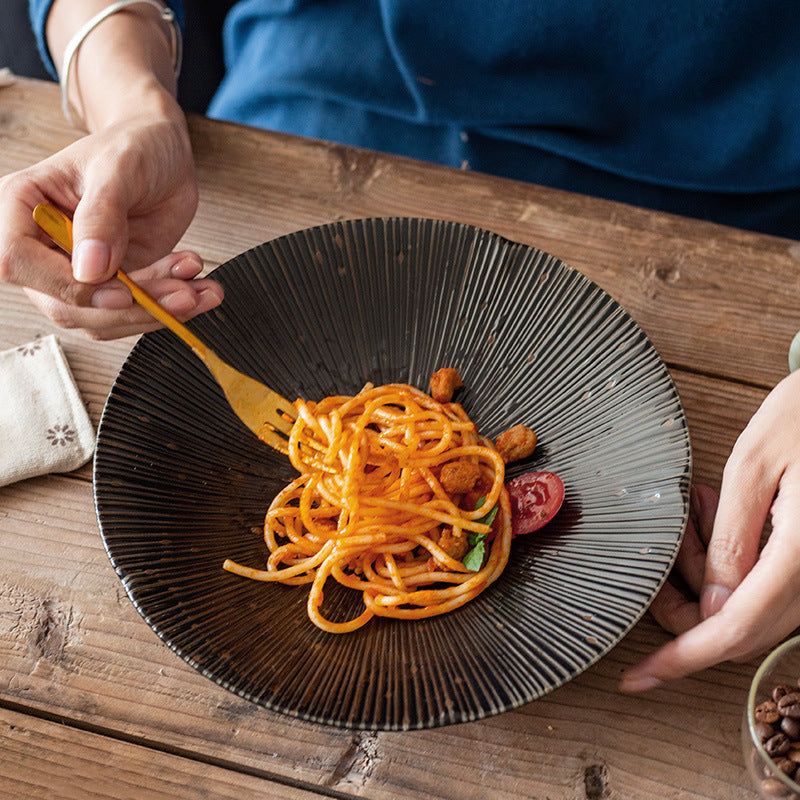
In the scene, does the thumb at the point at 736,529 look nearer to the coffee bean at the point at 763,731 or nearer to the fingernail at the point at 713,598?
the fingernail at the point at 713,598

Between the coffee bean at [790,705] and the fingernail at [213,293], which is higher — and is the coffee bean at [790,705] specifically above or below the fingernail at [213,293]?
below

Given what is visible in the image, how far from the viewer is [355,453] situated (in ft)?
4.55

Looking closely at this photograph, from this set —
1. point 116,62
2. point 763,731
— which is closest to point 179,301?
point 116,62

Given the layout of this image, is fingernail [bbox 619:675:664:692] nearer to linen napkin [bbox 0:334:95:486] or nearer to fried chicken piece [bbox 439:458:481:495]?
fried chicken piece [bbox 439:458:481:495]

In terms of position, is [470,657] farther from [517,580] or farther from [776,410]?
[776,410]

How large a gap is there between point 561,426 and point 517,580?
292 mm

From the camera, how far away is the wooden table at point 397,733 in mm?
1120

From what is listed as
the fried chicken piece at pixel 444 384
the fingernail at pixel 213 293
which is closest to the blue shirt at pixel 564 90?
the fried chicken piece at pixel 444 384

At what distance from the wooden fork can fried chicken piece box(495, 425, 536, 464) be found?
0.39 m

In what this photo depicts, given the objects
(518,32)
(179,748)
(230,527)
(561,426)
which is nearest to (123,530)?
(230,527)

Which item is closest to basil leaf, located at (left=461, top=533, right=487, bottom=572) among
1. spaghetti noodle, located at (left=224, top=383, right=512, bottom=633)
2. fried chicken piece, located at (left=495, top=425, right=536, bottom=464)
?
spaghetti noodle, located at (left=224, top=383, right=512, bottom=633)

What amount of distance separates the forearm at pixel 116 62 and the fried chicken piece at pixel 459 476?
2.91ft

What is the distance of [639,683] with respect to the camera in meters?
1.14

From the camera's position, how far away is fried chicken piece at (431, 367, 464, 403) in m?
1.44
